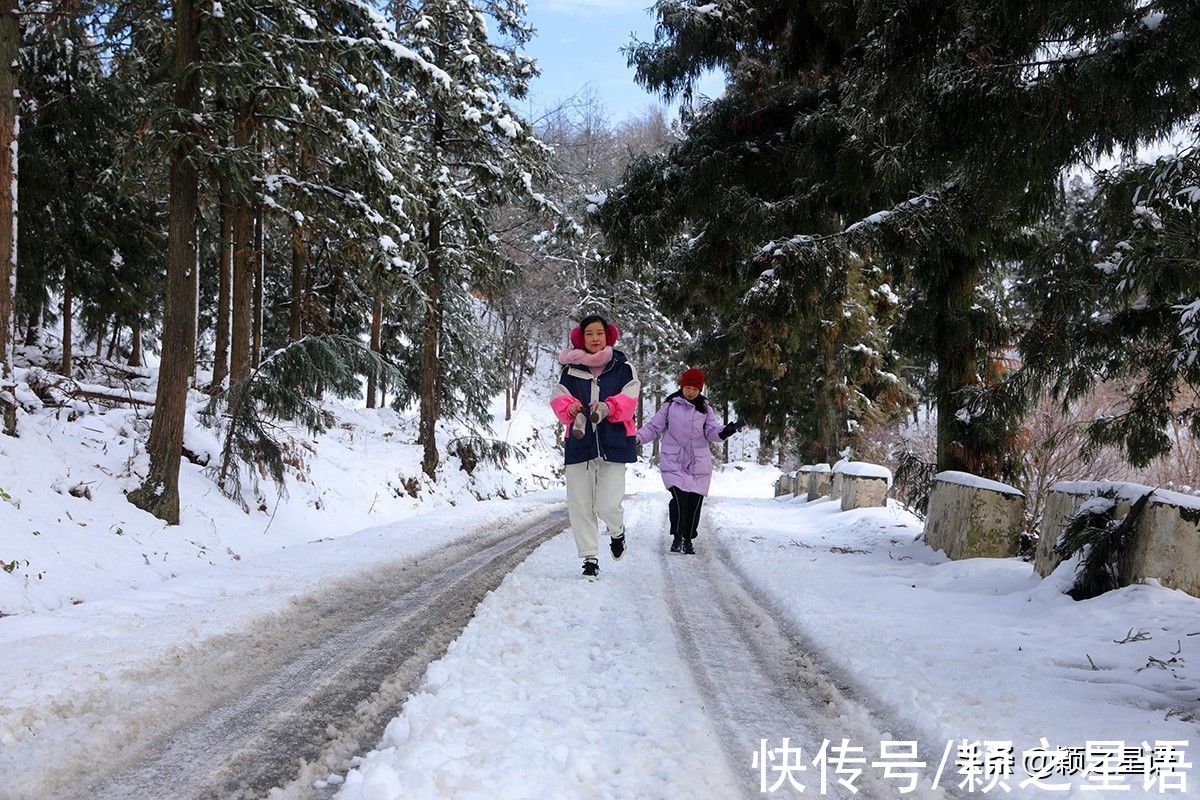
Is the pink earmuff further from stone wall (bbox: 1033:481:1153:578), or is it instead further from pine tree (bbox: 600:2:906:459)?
stone wall (bbox: 1033:481:1153:578)

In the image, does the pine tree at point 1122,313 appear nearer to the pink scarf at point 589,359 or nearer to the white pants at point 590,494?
the pink scarf at point 589,359

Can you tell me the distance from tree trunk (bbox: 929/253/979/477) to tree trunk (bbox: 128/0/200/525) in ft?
26.2

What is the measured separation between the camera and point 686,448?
813 centimetres

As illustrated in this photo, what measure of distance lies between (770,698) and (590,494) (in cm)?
297

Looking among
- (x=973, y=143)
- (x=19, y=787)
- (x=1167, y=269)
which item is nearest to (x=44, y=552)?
(x=19, y=787)

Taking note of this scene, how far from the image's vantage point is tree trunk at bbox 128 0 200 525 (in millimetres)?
6758

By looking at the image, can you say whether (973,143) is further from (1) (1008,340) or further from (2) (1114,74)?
(1) (1008,340)

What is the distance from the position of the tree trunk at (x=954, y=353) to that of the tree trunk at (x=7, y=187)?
9.48 m

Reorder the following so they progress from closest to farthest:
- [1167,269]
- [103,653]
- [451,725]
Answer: [451,725] < [103,653] < [1167,269]

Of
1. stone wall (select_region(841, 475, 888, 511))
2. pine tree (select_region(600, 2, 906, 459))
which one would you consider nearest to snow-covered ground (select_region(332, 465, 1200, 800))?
pine tree (select_region(600, 2, 906, 459))

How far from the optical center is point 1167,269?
14.5ft

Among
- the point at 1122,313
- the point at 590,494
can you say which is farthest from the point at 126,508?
the point at 1122,313

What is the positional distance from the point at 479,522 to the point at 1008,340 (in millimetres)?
6912

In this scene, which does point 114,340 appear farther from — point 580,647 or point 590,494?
point 580,647
